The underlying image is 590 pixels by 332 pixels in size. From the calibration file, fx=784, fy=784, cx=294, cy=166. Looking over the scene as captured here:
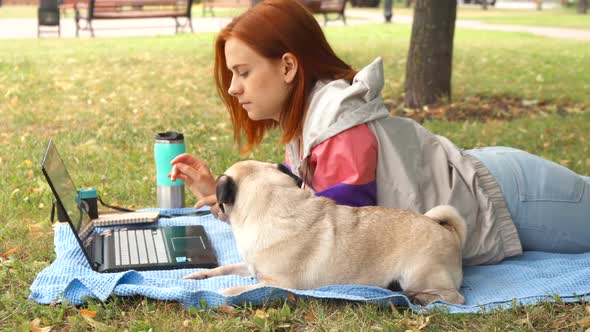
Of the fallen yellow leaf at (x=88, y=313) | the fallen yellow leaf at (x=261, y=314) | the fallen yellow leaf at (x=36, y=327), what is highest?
the fallen yellow leaf at (x=261, y=314)

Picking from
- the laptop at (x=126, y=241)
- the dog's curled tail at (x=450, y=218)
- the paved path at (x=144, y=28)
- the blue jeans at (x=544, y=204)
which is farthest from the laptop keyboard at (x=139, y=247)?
the paved path at (x=144, y=28)

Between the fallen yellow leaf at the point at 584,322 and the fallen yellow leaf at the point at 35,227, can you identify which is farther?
the fallen yellow leaf at the point at 35,227

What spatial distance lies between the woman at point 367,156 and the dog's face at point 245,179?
14.7 inches

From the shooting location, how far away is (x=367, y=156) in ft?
13.4

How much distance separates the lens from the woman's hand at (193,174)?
4.60m

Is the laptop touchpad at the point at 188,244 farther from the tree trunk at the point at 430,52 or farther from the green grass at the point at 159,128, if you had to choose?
the tree trunk at the point at 430,52

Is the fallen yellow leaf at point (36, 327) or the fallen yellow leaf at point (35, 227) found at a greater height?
the fallen yellow leaf at point (36, 327)

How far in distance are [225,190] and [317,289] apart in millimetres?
672

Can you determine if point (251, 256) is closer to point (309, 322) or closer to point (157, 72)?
point (309, 322)

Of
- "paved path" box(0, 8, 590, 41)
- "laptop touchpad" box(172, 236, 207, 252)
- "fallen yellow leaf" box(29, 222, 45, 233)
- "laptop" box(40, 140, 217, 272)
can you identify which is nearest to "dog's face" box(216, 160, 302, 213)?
"laptop" box(40, 140, 217, 272)

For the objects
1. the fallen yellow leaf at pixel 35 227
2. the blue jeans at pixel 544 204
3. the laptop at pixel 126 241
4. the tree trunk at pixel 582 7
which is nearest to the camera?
the laptop at pixel 126 241

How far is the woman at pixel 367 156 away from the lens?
4.16 m

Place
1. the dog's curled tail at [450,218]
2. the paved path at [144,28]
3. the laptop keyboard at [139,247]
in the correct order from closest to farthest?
the dog's curled tail at [450,218] → the laptop keyboard at [139,247] → the paved path at [144,28]

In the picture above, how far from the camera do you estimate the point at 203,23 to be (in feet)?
78.0
